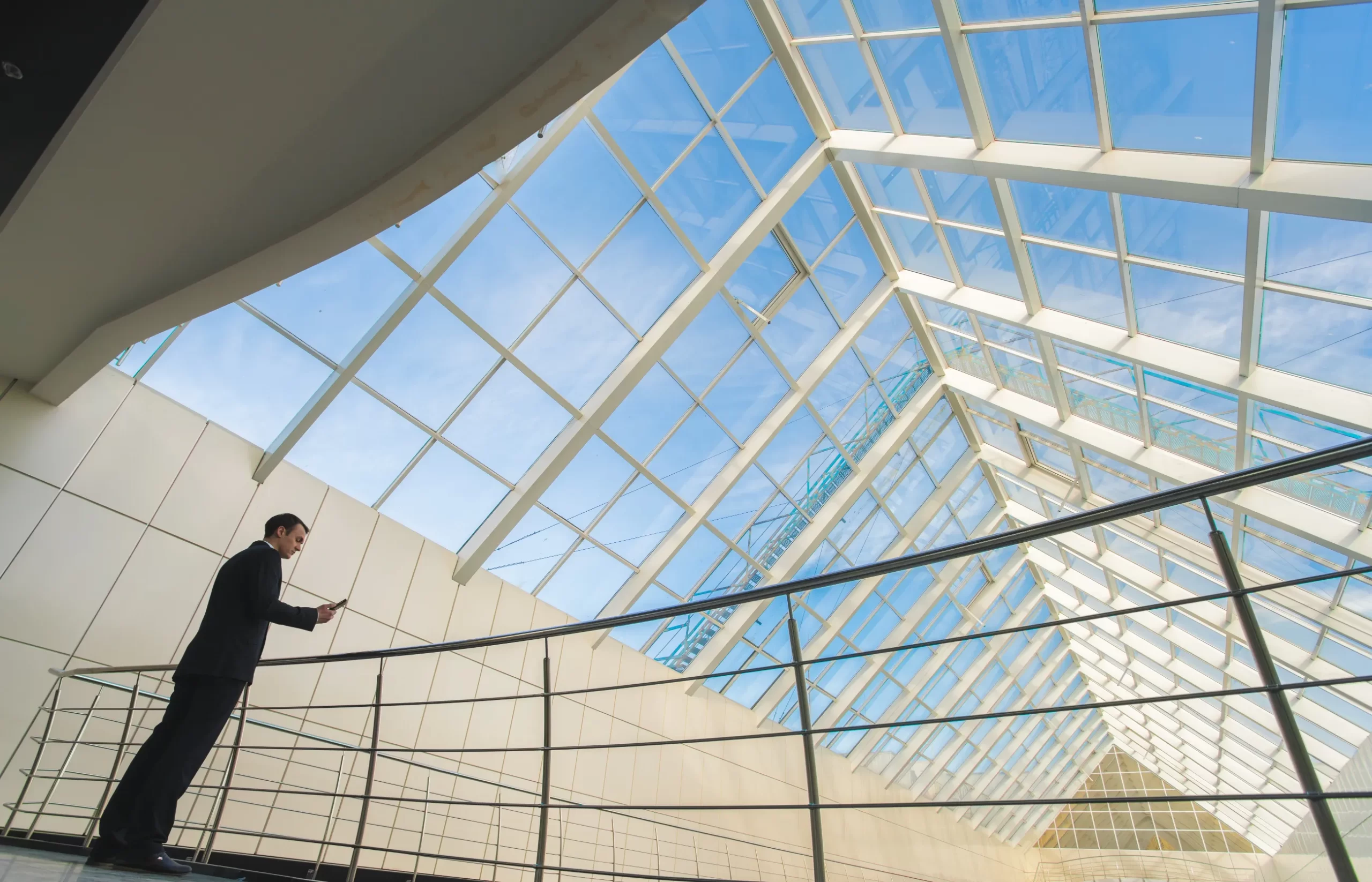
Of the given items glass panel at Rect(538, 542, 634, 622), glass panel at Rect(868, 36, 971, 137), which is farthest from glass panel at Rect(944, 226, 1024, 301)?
glass panel at Rect(538, 542, 634, 622)

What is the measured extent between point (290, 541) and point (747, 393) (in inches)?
310

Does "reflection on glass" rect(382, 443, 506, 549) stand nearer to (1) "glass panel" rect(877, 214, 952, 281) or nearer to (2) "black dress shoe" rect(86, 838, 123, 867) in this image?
(2) "black dress shoe" rect(86, 838, 123, 867)

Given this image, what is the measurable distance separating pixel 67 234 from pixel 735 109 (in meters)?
6.42

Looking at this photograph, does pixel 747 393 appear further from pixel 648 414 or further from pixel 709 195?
pixel 709 195

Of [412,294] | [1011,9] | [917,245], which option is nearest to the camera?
[1011,9]

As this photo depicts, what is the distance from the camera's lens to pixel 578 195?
26.1 ft

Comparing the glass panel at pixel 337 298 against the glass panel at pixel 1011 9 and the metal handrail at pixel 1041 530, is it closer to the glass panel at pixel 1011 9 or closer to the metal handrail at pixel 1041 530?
the metal handrail at pixel 1041 530

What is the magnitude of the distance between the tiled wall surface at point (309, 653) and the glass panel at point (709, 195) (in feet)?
16.3

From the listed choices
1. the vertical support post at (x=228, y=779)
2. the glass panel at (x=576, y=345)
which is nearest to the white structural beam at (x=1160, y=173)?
the glass panel at (x=576, y=345)

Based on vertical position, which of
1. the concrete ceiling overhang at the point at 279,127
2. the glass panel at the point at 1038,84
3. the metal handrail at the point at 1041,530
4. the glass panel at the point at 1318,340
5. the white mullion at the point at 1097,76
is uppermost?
the glass panel at the point at 1038,84

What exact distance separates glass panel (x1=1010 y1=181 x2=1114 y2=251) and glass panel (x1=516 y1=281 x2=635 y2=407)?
15.3 feet

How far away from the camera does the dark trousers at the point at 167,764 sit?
2680 millimetres

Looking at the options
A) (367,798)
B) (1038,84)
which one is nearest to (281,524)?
(367,798)

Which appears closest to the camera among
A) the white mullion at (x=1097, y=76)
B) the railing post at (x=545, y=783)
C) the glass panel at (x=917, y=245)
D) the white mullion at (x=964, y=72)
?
the railing post at (x=545, y=783)
